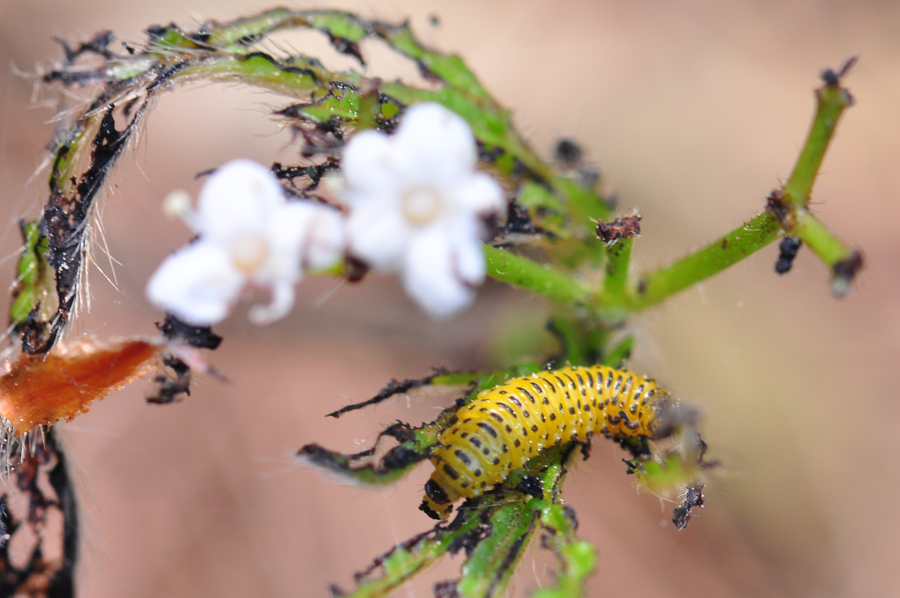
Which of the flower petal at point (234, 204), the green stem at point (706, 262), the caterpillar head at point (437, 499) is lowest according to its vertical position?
the caterpillar head at point (437, 499)

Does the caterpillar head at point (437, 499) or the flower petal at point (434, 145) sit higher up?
the flower petal at point (434, 145)

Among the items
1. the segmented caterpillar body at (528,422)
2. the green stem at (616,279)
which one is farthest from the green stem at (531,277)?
the segmented caterpillar body at (528,422)

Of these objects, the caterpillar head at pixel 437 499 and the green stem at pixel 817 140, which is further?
the caterpillar head at pixel 437 499

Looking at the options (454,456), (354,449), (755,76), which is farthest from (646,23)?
(454,456)

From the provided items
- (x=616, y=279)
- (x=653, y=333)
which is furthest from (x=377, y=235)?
(x=653, y=333)

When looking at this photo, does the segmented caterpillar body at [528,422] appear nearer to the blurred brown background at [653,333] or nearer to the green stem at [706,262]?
the green stem at [706,262]

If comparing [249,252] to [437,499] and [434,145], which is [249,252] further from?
[437,499]

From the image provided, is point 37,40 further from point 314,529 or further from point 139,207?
point 314,529
